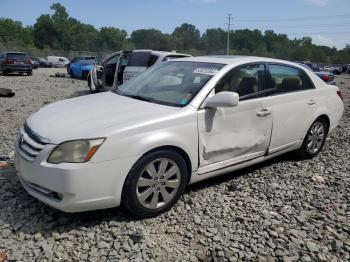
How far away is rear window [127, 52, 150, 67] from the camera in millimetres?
10414

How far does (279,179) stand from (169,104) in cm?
194

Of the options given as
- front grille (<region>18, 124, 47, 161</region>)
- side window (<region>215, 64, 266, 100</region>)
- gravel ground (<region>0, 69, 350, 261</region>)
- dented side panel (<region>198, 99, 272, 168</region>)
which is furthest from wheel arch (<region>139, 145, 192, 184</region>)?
front grille (<region>18, 124, 47, 161</region>)

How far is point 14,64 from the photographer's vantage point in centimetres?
2216

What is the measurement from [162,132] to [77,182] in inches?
36.1

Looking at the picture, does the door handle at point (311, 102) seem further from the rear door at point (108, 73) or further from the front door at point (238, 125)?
the rear door at point (108, 73)

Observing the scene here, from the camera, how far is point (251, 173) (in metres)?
Answer: 4.97

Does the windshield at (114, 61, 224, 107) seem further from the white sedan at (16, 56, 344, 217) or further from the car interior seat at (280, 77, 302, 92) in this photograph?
the car interior seat at (280, 77, 302, 92)

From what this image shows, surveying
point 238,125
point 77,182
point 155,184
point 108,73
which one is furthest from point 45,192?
point 108,73

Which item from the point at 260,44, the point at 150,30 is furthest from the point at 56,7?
the point at 260,44

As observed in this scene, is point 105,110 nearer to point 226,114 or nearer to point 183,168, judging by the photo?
point 183,168

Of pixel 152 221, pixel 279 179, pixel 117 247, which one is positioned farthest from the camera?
pixel 279 179

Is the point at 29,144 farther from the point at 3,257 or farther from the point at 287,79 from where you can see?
the point at 287,79

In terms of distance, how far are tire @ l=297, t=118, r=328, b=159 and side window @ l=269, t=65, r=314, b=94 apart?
63 centimetres

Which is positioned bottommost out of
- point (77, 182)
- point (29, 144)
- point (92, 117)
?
point (77, 182)
